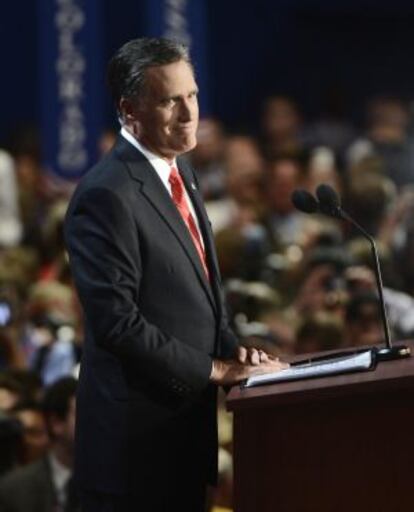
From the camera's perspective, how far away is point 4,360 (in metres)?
7.15

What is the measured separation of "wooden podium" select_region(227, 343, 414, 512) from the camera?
3.25 meters

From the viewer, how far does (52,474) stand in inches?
217

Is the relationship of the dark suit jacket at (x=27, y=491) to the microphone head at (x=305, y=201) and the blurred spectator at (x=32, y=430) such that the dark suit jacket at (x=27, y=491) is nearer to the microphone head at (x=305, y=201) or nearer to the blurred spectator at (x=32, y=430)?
the blurred spectator at (x=32, y=430)

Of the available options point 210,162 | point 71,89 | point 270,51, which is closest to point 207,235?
point 71,89

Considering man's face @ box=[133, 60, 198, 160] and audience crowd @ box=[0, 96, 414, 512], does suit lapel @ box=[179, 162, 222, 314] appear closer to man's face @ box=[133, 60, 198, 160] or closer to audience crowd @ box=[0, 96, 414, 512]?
man's face @ box=[133, 60, 198, 160]

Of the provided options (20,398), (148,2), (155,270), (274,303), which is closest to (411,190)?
(148,2)

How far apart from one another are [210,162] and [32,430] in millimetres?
4953

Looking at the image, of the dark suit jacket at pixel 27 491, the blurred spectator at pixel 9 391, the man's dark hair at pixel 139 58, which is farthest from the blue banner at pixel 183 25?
the man's dark hair at pixel 139 58

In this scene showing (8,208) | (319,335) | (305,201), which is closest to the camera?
(305,201)

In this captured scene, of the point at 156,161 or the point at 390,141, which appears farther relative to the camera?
the point at 390,141

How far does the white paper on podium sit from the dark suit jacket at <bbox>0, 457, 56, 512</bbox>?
2043 mm

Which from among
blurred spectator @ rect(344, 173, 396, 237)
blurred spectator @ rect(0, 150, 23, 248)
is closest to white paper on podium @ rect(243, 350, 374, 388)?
blurred spectator @ rect(344, 173, 396, 237)

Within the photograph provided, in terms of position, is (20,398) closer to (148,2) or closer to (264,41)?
(148,2)

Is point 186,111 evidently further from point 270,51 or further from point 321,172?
point 270,51
